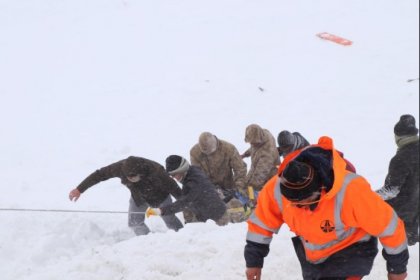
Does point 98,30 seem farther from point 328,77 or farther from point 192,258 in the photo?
point 192,258

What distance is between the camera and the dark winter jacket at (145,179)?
602 cm

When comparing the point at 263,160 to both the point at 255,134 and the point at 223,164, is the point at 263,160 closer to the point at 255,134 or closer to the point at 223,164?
the point at 255,134

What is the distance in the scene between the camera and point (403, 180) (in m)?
4.84

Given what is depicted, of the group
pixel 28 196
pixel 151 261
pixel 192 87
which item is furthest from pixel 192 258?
pixel 192 87

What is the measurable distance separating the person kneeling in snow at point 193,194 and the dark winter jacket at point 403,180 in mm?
1980

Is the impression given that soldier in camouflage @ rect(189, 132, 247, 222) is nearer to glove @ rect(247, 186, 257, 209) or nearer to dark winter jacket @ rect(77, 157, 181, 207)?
glove @ rect(247, 186, 257, 209)

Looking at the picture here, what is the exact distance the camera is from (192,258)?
492 cm

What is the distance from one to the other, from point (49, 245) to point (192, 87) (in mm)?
8824

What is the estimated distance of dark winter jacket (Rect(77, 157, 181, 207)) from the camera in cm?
602

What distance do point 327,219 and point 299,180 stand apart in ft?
1.41

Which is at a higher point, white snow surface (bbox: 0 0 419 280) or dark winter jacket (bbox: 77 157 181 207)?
dark winter jacket (bbox: 77 157 181 207)

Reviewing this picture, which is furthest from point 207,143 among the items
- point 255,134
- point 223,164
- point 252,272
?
point 252,272

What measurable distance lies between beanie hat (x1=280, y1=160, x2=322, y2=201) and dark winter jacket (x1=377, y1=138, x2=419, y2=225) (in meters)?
2.53

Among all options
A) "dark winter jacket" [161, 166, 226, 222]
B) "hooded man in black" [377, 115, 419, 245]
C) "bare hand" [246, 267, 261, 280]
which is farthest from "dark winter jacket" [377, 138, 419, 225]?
"bare hand" [246, 267, 261, 280]
